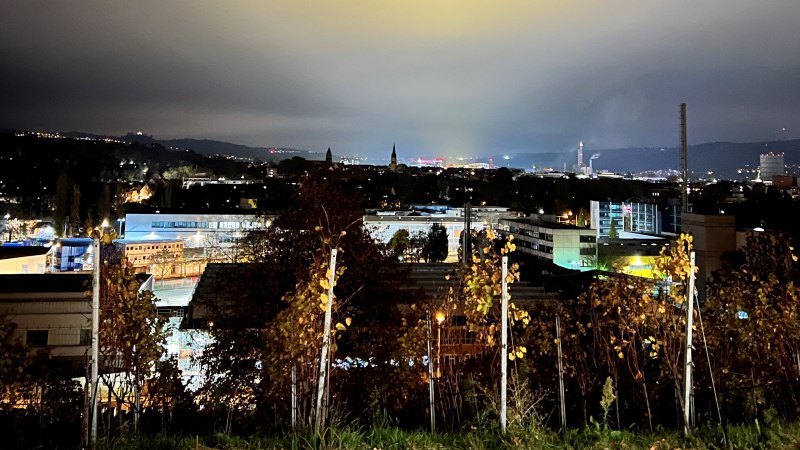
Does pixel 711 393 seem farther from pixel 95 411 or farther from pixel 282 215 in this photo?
pixel 95 411

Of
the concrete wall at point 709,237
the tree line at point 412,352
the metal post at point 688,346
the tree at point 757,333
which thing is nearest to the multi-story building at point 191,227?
the concrete wall at point 709,237

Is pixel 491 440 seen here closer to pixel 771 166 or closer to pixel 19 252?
pixel 19 252

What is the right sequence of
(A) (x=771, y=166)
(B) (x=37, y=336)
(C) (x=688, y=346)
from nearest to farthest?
(C) (x=688, y=346) < (B) (x=37, y=336) < (A) (x=771, y=166)

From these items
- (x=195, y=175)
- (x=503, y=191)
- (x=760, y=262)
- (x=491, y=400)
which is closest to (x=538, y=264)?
(x=760, y=262)

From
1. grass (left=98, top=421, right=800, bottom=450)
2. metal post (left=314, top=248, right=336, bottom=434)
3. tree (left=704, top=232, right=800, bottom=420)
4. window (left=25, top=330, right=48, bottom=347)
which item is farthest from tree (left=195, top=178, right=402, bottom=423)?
window (left=25, top=330, right=48, bottom=347)

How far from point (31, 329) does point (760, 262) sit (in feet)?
39.8

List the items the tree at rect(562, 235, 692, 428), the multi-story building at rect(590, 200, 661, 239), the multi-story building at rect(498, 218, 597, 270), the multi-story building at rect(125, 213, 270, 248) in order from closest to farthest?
the tree at rect(562, 235, 692, 428)
the multi-story building at rect(498, 218, 597, 270)
the multi-story building at rect(125, 213, 270, 248)
the multi-story building at rect(590, 200, 661, 239)

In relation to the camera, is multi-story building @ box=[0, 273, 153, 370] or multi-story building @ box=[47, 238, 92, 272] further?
multi-story building @ box=[47, 238, 92, 272]

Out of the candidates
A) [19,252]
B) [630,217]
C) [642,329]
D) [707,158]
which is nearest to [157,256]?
[19,252]

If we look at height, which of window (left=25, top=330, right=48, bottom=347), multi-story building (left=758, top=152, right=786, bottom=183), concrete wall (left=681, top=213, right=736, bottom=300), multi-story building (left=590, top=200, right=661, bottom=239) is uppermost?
multi-story building (left=758, top=152, right=786, bottom=183)

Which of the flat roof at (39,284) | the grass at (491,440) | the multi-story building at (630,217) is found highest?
the multi-story building at (630,217)

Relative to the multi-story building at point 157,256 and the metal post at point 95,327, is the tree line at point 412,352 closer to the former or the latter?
the metal post at point 95,327

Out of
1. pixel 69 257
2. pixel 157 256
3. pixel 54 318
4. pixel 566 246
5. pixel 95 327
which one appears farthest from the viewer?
pixel 566 246

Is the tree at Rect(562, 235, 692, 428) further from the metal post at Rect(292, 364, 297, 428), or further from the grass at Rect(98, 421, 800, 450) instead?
the metal post at Rect(292, 364, 297, 428)
